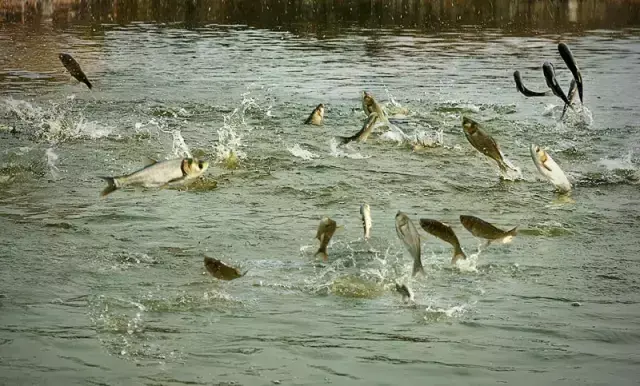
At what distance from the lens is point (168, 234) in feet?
32.6

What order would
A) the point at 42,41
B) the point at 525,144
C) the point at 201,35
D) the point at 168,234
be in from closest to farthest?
the point at 168,234
the point at 525,144
the point at 42,41
the point at 201,35

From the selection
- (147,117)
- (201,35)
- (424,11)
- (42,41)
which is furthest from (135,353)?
(424,11)

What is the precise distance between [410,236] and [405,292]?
1.84 feet

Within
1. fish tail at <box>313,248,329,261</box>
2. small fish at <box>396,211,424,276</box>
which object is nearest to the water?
fish tail at <box>313,248,329,261</box>

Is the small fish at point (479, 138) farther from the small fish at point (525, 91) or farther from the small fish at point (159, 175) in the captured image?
the small fish at point (525, 91)

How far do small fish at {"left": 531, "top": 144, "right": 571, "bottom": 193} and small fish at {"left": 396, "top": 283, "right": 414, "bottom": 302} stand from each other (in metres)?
2.38

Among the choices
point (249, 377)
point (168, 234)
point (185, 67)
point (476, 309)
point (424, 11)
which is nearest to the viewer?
point (249, 377)

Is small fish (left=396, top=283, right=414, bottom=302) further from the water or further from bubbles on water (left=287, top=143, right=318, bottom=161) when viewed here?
bubbles on water (left=287, top=143, right=318, bottom=161)

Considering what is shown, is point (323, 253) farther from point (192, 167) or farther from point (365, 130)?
point (365, 130)

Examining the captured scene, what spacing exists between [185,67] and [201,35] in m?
8.98

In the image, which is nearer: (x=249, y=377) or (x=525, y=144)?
(x=249, y=377)

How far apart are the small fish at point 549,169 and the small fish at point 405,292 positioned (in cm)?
238

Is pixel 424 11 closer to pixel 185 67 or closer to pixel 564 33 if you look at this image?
pixel 564 33

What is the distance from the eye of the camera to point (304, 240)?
979 cm
